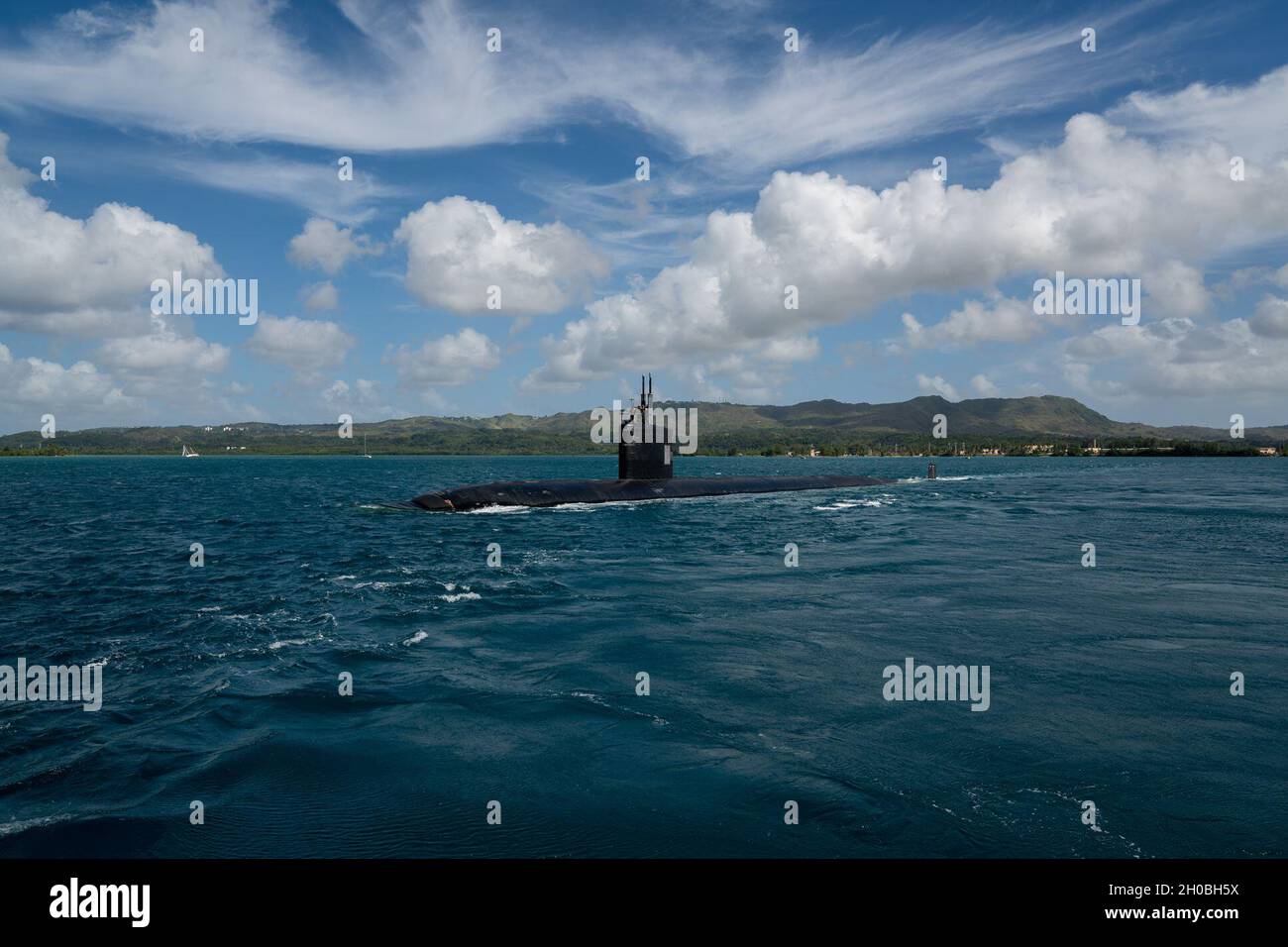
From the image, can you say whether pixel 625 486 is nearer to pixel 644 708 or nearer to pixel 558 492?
pixel 558 492

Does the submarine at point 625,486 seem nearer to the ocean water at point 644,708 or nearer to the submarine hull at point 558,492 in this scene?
the submarine hull at point 558,492

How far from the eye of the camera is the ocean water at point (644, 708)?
807 cm

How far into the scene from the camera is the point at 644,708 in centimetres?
1184

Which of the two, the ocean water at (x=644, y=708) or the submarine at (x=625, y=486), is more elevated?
the submarine at (x=625, y=486)

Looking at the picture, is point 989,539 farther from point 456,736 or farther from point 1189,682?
point 456,736

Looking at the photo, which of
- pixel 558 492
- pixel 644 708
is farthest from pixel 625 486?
pixel 644 708

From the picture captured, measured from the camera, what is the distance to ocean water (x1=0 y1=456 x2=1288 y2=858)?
26.5 feet

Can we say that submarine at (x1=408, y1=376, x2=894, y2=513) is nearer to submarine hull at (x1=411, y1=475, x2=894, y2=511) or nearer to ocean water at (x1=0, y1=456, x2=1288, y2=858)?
submarine hull at (x1=411, y1=475, x2=894, y2=511)

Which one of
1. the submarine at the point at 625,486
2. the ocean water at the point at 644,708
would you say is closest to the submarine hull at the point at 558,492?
the submarine at the point at 625,486

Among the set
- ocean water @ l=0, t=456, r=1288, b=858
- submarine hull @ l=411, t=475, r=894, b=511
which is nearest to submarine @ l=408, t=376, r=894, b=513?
submarine hull @ l=411, t=475, r=894, b=511

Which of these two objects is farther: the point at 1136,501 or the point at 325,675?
the point at 1136,501

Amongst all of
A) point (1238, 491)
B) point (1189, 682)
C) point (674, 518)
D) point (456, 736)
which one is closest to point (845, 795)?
point (456, 736)
